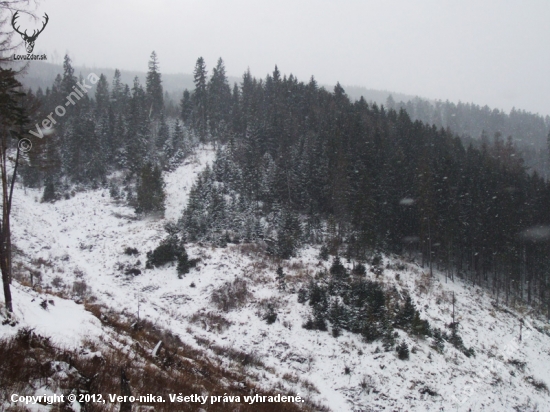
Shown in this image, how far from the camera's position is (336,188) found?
4309 cm

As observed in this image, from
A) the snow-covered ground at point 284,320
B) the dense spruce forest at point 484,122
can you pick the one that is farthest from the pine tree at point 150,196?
the dense spruce forest at point 484,122

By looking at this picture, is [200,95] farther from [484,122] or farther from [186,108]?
[484,122]

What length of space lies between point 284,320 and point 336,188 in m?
21.7

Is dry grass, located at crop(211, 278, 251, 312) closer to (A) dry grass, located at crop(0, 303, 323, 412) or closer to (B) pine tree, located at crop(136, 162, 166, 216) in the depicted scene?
(A) dry grass, located at crop(0, 303, 323, 412)

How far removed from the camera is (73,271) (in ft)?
99.5

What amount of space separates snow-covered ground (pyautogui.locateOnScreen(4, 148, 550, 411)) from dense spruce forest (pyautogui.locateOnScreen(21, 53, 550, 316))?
445 centimetres

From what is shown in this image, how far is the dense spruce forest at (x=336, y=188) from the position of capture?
40.8 m

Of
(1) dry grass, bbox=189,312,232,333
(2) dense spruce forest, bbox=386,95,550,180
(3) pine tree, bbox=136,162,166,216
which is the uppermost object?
(2) dense spruce forest, bbox=386,95,550,180

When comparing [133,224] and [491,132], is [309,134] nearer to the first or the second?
[133,224]

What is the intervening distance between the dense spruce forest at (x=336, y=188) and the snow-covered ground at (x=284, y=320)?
14.6 feet

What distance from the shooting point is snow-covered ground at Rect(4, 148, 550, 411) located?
19.3 meters

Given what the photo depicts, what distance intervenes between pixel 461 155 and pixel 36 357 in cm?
6536

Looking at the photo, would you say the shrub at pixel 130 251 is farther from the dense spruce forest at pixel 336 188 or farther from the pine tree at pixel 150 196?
the pine tree at pixel 150 196

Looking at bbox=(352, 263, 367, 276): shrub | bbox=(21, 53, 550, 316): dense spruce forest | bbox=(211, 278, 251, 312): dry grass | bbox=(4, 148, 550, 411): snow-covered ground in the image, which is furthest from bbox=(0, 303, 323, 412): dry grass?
bbox=(21, 53, 550, 316): dense spruce forest
